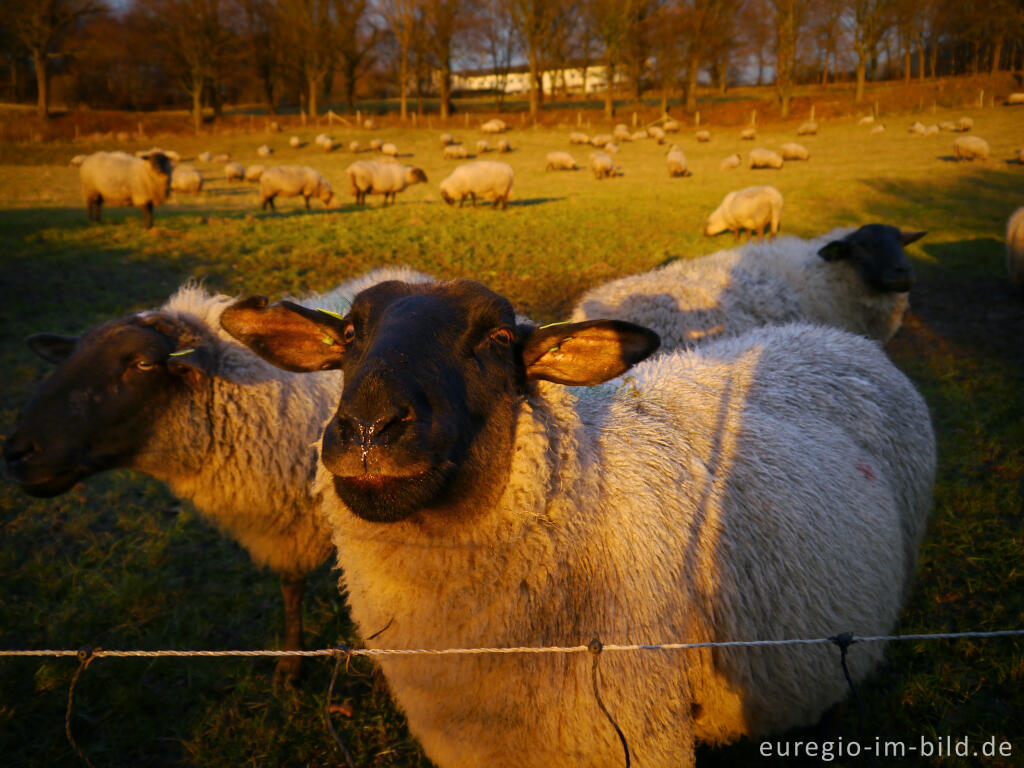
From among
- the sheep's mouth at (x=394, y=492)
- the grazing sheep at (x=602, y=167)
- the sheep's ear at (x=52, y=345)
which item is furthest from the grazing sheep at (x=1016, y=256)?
the grazing sheep at (x=602, y=167)

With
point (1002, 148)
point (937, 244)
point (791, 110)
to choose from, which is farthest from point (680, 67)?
point (937, 244)

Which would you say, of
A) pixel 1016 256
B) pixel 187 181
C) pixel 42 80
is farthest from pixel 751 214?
pixel 42 80

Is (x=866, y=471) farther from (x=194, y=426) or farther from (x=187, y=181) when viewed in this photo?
(x=187, y=181)

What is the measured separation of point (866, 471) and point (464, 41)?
54645 mm

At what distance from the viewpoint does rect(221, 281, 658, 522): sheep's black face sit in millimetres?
1553

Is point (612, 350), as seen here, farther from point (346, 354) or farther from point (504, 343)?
point (346, 354)

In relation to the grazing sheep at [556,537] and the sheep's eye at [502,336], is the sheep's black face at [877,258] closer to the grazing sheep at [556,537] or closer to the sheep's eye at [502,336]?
the grazing sheep at [556,537]

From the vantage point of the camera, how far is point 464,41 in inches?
1893

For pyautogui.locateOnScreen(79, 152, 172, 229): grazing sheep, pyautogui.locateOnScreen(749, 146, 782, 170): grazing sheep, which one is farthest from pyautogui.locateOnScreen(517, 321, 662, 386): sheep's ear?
pyautogui.locateOnScreen(749, 146, 782, 170): grazing sheep

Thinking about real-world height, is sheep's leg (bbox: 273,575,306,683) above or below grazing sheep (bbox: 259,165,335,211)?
below

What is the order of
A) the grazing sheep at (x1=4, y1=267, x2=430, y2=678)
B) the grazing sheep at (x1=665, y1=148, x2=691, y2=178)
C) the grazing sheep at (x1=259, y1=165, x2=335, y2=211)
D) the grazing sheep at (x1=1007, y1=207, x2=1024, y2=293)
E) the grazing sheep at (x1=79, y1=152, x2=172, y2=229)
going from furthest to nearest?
the grazing sheep at (x1=665, y1=148, x2=691, y2=178) → the grazing sheep at (x1=259, y1=165, x2=335, y2=211) → the grazing sheep at (x1=79, y1=152, x2=172, y2=229) → the grazing sheep at (x1=1007, y1=207, x2=1024, y2=293) → the grazing sheep at (x1=4, y1=267, x2=430, y2=678)

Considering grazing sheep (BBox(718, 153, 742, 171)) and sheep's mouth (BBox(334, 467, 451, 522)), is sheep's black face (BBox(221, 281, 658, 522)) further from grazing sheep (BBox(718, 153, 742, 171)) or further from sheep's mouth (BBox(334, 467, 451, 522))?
grazing sheep (BBox(718, 153, 742, 171))

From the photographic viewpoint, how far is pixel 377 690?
332 cm

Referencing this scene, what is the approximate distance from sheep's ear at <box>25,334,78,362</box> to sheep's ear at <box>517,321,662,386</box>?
116 inches
